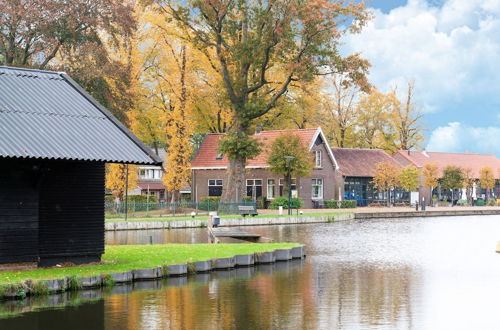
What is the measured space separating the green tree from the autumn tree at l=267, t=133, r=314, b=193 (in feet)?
107

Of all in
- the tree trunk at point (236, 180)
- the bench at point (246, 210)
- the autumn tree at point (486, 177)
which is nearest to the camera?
the bench at point (246, 210)

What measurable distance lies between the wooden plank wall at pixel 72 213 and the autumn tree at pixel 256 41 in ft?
106

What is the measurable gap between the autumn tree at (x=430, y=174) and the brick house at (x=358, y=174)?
5293 millimetres

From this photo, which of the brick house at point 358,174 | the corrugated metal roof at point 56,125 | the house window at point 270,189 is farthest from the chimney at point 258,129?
the corrugated metal roof at point 56,125

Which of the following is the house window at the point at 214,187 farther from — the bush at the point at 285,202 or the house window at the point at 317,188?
the house window at the point at 317,188

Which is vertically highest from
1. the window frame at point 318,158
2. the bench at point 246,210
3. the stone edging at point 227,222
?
the window frame at point 318,158

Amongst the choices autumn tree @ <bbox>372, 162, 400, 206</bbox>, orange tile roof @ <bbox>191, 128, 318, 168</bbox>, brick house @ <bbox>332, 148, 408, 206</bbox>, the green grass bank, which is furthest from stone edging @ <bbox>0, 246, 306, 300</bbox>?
brick house @ <bbox>332, 148, 408, 206</bbox>

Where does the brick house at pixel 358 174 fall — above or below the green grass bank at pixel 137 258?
above

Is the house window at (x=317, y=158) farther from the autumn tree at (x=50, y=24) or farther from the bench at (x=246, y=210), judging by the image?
the autumn tree at (x=50, y=24)

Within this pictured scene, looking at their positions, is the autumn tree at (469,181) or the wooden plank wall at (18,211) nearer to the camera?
the wooden plank wall at (18,211)

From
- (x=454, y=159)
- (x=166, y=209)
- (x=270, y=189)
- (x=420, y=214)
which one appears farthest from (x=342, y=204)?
(x=454, y=159)

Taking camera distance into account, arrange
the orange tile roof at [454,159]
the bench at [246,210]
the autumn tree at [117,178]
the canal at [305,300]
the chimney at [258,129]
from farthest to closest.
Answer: the orange tile roof at [454,159] < the chimney at [258,129] < the autumn tree at [117,178] < the bench at [246,210] < the canal at [305,300]

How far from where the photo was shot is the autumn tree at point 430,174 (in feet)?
306

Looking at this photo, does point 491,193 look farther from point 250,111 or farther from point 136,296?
point 136,296
